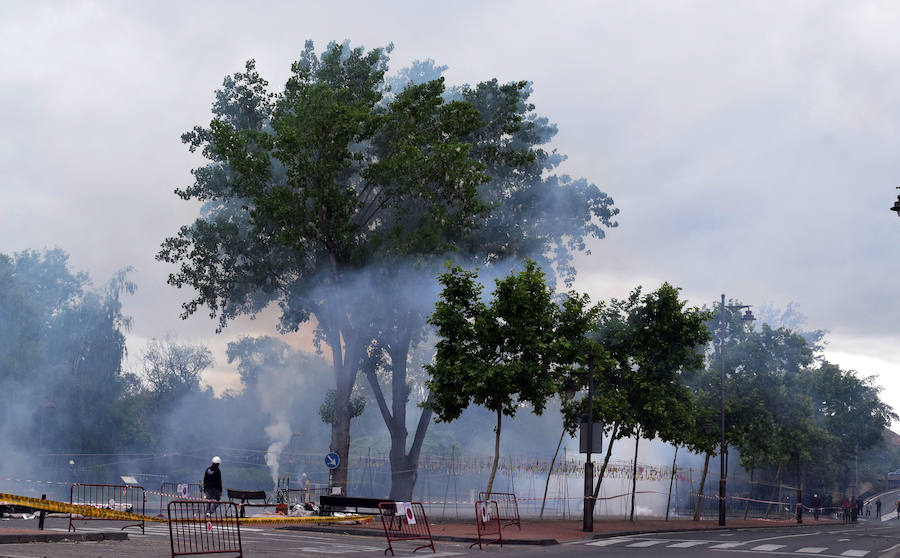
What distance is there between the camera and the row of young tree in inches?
1097

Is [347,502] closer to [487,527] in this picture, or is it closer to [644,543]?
[487,527]

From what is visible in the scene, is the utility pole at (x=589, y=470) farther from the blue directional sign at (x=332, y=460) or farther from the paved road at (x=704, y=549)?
the blue directional sign at (x=332, y=460)

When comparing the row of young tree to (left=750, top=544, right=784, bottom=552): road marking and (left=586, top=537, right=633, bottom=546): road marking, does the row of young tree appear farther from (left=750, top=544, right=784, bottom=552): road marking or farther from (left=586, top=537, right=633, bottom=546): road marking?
(left=750, top=544, right=784, bottom=552): road marking

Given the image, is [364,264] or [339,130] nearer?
[339,130]

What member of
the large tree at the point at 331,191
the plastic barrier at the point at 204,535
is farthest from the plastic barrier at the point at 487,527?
the large tree at the point at 331,191

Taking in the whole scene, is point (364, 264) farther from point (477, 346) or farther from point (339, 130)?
point (477, 346)

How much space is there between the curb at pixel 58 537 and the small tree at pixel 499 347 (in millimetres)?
12137

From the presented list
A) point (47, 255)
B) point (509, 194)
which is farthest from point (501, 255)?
point (47, 255)

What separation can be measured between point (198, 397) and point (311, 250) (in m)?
40.1

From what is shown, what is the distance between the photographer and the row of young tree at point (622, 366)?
91.4 feet

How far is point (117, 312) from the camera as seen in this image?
63094 mm

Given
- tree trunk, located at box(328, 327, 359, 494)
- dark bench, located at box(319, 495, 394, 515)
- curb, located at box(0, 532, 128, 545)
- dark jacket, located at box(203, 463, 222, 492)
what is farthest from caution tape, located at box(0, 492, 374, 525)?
tree trunk, located at box(328, 327, 359, 494)

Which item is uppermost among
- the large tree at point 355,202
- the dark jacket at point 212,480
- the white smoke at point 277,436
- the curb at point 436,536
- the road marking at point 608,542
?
the large tree at point 355,202

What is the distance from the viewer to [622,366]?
36438 millimetres
